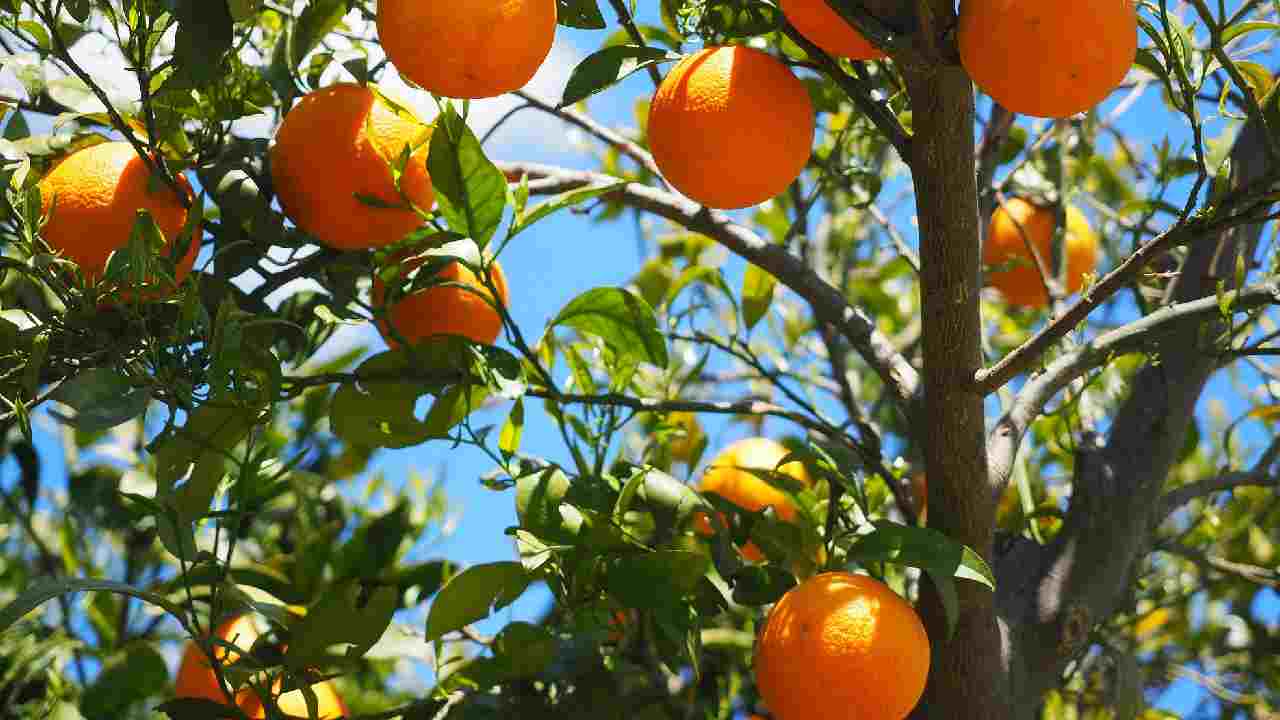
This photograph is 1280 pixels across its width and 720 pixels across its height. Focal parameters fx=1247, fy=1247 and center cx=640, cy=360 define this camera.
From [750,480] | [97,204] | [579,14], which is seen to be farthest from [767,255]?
[97,204]

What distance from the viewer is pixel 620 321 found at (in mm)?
1156

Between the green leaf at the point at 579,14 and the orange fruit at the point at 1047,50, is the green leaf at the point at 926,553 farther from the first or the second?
the green leaf at the point at 579,14

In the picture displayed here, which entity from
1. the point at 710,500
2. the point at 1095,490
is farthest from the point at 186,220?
the point at 1095,490

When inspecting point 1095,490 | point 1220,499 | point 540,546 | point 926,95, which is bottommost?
point 540,546

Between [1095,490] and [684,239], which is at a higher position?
[684,239]

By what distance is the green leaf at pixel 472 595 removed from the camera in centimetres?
110

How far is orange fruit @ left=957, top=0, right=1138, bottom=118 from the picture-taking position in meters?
0.76

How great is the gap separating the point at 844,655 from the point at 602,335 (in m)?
0.38

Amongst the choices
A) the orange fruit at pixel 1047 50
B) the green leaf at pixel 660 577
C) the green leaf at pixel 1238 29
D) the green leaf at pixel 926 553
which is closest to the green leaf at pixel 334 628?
the green leaf at pixel 660 577

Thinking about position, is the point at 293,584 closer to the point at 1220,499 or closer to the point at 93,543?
the point at 93,543

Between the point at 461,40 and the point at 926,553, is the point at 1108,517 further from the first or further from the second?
the point at 461,40

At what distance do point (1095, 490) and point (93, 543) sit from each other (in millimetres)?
1412

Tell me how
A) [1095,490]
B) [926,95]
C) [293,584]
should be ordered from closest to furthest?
[926,95], [1095,490], [293,584]

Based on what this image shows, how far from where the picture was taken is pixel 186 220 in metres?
1.01
